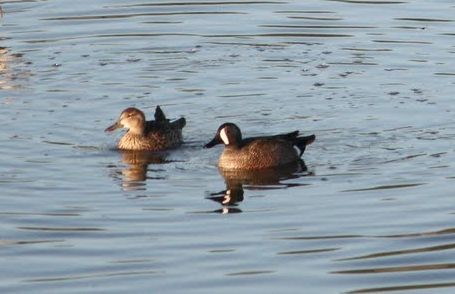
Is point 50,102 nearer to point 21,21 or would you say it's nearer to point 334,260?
point 21,21

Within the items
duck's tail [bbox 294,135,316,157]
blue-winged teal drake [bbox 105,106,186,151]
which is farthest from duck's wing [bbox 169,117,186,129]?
duck's tail [bbox 294,135,316,157]

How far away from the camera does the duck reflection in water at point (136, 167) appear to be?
640 inches

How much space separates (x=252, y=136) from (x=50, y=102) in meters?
2.76

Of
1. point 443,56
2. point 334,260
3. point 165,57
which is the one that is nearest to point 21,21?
point 165,57

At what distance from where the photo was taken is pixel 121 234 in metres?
13.9

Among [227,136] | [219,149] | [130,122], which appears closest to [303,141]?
[227,136]

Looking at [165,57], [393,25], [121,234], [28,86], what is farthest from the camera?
[393,25]

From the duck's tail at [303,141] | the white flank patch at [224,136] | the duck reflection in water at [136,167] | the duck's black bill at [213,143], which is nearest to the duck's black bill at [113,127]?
the duck reflection in water at [136,167]

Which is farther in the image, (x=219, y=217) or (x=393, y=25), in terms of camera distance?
(x=393, y=25)

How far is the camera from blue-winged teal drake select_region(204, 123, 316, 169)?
17.2m

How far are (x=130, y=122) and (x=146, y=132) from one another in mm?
245

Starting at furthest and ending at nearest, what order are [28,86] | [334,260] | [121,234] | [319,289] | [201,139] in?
[28,86] → [201,139] → [121,234] → [334,260] → [319,289]

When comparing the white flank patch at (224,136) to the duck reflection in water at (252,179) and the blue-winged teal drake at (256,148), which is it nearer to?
the blue-winged teal drake at (256,148)

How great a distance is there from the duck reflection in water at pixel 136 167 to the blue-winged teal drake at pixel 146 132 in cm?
14
